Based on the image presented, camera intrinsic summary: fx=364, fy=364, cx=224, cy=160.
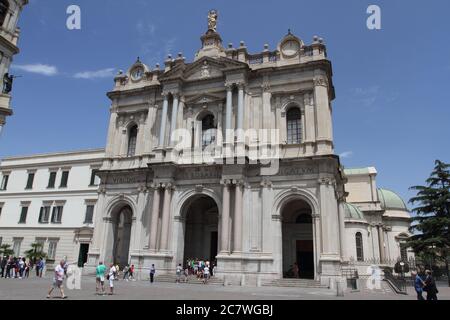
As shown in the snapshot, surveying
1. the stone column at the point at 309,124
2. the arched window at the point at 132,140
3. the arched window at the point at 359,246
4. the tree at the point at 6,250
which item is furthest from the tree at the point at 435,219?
the tree at the point at 6,250

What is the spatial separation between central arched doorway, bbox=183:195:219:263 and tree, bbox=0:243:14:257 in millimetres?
19876

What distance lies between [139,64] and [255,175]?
17179 millimetres

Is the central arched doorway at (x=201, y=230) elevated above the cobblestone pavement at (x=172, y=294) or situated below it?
above

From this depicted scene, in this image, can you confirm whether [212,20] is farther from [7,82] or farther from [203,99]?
[7,82]

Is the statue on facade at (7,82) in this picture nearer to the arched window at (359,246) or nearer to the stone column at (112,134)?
the stone column at (112,134)

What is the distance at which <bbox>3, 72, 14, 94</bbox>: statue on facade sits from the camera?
2209 centimetres

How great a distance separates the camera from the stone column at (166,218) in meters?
27.9

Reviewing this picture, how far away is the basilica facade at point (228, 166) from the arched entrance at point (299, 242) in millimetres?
81

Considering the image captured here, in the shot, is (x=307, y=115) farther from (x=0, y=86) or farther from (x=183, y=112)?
(x=0, y=86)

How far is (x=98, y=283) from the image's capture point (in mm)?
18000

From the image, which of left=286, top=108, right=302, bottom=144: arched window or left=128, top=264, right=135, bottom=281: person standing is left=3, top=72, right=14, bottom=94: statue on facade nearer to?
left=128, top=264, right=135, bottom=281: person standing

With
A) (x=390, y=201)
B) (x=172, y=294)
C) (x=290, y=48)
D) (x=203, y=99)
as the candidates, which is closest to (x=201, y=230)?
(x=203, y=99)
